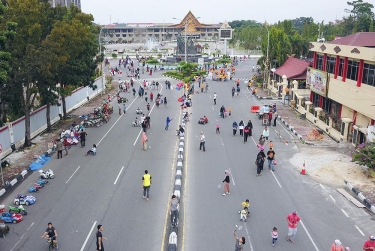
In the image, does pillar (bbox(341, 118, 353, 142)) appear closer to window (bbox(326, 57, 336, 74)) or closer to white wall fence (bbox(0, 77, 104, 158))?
window (bbox(326, 57, 336, 74))

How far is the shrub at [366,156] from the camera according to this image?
18406 millimetres

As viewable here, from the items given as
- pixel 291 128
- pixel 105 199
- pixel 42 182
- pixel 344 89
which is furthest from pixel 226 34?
pixel 105 199

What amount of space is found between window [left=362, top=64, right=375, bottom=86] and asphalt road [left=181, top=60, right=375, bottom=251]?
616cm

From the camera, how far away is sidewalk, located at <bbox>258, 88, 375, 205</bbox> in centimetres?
1814

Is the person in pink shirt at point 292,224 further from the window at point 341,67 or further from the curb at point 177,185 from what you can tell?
the window at point 341,67

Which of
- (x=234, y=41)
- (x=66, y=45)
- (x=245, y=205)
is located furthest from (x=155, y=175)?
(x=234, y=41)

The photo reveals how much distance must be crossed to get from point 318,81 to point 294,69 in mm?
11562

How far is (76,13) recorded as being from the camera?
30.8 meters

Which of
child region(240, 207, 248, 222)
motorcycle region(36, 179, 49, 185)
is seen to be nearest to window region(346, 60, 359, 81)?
child region(240, 207, 248, 222)

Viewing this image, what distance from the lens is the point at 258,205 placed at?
15.6 metres

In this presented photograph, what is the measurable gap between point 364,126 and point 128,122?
56.3ft

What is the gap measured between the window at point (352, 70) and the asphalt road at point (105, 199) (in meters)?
12.9

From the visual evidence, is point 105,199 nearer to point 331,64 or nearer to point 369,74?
point 369,74


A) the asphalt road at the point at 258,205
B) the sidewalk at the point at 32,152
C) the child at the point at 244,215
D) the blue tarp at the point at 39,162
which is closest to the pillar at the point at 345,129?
the asphalt road at the point at 258,205
